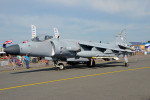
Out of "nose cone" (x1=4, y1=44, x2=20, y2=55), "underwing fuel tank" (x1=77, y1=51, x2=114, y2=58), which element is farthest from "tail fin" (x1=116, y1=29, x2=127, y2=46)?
"nose cone" (x1=4, y1=44, x2=20, y2=55)

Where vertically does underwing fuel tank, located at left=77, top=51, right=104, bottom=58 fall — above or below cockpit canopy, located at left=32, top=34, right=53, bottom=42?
below

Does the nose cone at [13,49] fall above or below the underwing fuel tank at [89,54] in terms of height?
above

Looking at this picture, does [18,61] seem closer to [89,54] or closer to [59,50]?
[59,50]

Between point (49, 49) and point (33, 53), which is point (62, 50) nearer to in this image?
point (49, 49)

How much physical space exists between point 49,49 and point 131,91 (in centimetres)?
784

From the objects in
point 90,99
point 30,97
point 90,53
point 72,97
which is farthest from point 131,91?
point 90,53

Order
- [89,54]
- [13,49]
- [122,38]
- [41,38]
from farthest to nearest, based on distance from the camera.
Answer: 1. [122,38]
2. [89,54]
3. [41,38]
4. [13,49]

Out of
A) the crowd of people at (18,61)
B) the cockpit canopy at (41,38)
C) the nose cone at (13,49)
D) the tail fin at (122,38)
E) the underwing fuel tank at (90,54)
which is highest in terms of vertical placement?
the tail fin at (122,38)

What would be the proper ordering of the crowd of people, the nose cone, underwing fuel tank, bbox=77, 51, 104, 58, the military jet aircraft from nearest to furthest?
the nose cone, the military jet aircraft, underwing fuel tank, bbox=77, 51, 104, 58, the crowd of people

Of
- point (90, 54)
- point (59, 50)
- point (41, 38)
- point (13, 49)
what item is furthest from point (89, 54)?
point (13, 49)

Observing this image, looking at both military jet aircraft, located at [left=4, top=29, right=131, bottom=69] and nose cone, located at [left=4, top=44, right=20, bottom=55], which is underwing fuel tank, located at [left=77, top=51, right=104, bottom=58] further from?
nose cone, located at [left=4, top=44, right=20, bottom=55]

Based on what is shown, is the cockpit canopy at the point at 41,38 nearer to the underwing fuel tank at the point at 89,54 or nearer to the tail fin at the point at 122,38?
the underwing fuel tank at the point at 89,54

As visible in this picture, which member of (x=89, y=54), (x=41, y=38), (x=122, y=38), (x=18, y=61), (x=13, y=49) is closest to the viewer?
(x=13, y=49)

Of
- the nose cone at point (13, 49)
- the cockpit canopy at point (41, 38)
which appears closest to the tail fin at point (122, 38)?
the cockpit canopy at point (41, 38)
